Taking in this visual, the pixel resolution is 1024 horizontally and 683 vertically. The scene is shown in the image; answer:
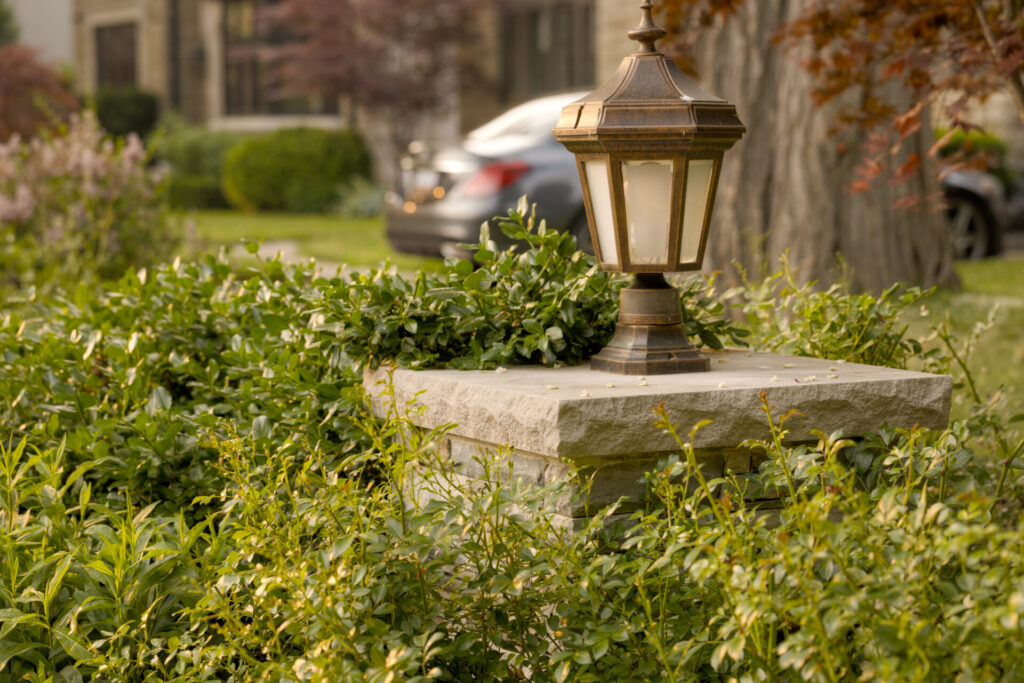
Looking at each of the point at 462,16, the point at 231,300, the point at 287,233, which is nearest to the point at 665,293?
the point at 231,300

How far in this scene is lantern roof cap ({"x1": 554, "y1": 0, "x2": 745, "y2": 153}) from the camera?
9.29ft

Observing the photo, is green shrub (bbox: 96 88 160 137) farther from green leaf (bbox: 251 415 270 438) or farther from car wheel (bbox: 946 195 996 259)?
green leaf (bbox: 251 415 270 438)

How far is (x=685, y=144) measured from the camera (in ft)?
9.34

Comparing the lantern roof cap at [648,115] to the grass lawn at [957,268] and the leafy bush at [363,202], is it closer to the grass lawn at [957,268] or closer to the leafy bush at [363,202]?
the grass lawn at [957,268]

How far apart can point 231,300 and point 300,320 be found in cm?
50

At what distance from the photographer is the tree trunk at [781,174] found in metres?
6.90

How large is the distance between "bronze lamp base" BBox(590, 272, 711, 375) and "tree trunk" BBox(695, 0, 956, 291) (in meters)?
3.90

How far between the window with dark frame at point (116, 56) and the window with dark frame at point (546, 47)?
38.2 ft

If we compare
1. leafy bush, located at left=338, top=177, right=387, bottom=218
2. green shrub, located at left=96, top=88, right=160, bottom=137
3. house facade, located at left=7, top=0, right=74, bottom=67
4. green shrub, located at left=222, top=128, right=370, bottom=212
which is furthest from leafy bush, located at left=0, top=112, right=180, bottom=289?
house facade, located at left=7, top=0, right=74, bottom=67

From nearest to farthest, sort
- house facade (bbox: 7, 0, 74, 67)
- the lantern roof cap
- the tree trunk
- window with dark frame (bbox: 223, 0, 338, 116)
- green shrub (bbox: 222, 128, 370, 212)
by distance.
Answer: the lantern roof cap < the tree trunk < green shrub (bbox: 222, 128, 370, 212) < window with dark frame (bbox: 223, 0, 338, 116) < house facade (bbox: 7, 0, 74, 67)

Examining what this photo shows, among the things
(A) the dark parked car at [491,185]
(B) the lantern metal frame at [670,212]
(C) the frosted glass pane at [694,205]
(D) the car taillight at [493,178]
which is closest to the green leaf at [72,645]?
(B) the lantern metal frame at [670,212]

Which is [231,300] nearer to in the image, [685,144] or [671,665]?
[685,144]

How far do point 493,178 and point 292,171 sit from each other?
38.8ft

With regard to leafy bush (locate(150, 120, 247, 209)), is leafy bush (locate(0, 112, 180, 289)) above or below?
above
